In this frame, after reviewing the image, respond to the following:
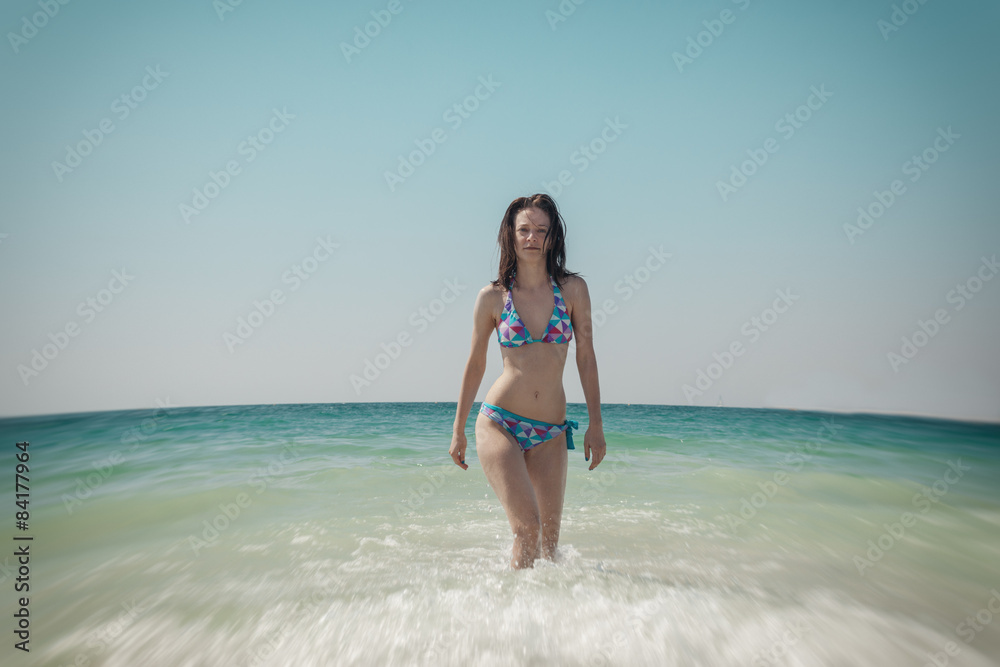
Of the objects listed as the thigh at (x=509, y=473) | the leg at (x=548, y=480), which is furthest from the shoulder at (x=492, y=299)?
the leg at (x=548, y=480)

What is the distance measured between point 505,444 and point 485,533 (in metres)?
2.15

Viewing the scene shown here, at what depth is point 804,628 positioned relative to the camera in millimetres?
2889

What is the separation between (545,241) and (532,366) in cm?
82

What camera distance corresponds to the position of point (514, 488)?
3.31 meters

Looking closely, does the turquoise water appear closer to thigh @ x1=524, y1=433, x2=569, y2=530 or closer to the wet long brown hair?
thigh @ x1=524, y1=433, x2=569, y2=530

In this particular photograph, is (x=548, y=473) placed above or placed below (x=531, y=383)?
below

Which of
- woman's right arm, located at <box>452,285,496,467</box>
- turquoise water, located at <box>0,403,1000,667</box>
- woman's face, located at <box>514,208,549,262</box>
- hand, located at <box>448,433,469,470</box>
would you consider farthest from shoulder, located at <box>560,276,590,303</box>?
turquoise water, located at <box>0,403,1000,667</box>

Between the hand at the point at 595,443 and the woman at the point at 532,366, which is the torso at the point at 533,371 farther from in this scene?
the hand at the point at 595,443

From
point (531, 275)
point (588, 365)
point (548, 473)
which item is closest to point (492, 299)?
point (531, 275)

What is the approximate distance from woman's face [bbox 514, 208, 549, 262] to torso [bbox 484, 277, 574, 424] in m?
0.24

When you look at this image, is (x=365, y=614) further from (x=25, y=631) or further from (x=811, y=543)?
(x=811, y=543)

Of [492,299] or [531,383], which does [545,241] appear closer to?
[492,299]

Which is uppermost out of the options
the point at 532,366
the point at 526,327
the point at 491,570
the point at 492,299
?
the point at 492,299

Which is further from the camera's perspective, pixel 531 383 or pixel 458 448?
pixel 458 448
